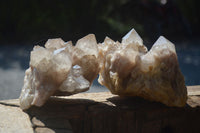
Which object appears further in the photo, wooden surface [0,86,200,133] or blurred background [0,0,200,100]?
blurred background [0,0,200,100]

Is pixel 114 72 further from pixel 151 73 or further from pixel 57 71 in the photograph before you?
pixel 57 71

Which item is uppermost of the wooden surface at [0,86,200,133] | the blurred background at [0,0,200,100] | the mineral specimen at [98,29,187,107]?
the blurred background at [0,0,200,100]

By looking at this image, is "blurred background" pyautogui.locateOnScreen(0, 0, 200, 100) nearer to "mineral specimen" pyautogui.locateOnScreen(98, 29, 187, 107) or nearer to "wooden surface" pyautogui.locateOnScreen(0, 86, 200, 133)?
"wooden surface" pyautogui.locateOnScreen(0, 86, 200, 133)

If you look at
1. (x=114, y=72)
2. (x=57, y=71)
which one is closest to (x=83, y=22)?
(x=114, y=72)

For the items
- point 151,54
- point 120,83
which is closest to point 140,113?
point 120,83

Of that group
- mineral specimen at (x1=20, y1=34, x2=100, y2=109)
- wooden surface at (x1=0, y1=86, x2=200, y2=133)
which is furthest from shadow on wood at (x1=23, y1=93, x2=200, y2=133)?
mineral specimen at (x1=20, y1=34, x2=100, y2=109)

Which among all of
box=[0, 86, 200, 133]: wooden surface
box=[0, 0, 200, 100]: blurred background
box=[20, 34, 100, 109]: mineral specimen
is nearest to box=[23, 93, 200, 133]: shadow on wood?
box=[0, 86, 200, 133]: wooden surface

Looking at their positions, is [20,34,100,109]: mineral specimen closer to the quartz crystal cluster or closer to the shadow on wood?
the quartz crystal cluster

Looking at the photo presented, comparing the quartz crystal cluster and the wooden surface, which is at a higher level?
the quartz crystal cluster

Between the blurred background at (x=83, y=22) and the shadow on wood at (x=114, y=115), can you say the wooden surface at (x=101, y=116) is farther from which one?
the blurred background at (x=83, y=22)
